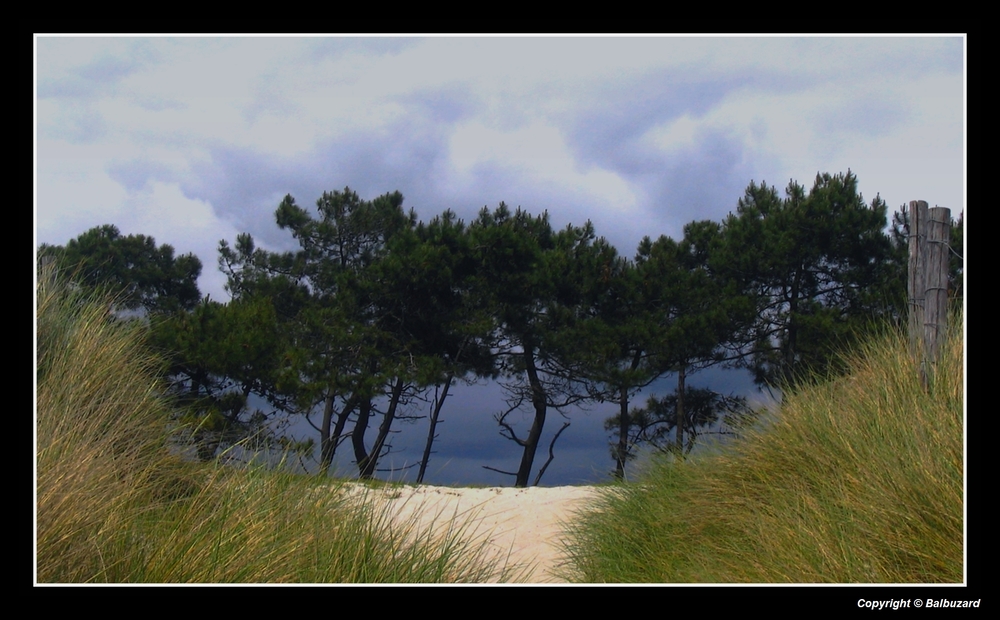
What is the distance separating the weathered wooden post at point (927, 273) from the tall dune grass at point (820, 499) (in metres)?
0.13

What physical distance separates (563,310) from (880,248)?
5.79 meters

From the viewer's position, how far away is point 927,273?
5.19 meters

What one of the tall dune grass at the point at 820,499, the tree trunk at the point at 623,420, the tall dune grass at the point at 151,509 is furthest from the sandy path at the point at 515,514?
the tree trunk at the point at 623,420

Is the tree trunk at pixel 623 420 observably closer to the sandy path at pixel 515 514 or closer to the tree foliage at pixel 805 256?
the tree foliage at pixel 805 256

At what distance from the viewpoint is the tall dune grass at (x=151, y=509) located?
267cm

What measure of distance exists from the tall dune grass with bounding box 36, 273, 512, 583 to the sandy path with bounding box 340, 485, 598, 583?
1.14 metres

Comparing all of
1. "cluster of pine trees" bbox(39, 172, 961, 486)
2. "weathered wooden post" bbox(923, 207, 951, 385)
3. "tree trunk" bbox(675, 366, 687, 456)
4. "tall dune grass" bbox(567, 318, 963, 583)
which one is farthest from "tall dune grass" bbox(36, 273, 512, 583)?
"tree trunk" bbox(675, 366, 687, 456)

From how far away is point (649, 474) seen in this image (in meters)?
5.79

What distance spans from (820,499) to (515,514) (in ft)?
12.2

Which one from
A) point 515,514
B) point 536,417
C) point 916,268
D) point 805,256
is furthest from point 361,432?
point 916,268

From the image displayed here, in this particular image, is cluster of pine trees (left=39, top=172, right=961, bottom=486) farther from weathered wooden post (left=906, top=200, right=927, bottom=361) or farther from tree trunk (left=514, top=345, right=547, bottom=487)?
weathered wooden post (left=906, top=200, right=927, bottom=361)

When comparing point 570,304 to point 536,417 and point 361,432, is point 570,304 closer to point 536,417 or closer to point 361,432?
point 536,417
